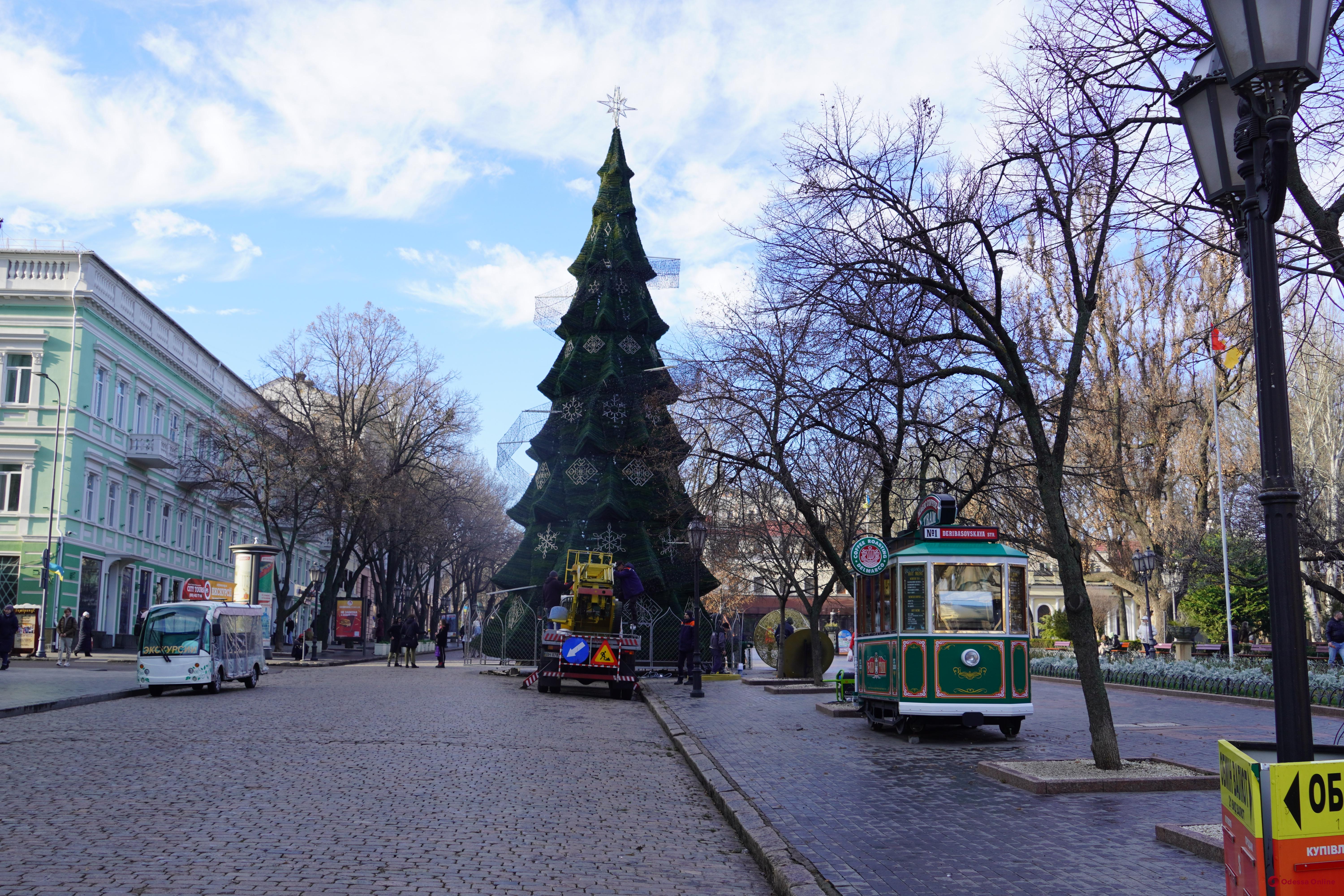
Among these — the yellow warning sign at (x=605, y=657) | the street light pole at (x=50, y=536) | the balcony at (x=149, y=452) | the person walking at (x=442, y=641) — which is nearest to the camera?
the yellow warning sign at (x=605, y=657)

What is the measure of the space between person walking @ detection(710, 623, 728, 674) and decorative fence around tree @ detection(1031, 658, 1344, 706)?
10398 mm

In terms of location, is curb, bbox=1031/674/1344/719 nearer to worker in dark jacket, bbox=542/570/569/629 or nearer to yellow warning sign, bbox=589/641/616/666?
yellow warning sign, bbox=589/641/616/666

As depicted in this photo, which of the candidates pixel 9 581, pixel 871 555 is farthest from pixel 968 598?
pixel 9 581

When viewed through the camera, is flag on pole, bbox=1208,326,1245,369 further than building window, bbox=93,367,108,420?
No

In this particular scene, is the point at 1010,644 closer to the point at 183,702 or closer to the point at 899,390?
the point at 899,390

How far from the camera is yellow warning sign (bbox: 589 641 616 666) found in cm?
2684

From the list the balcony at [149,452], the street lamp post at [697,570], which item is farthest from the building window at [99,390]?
the street lamp post at [697,570]

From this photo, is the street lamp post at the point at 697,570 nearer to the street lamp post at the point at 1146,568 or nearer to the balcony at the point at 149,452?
the street lamp post at the point at 1146,568

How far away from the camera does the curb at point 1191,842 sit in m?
7.40

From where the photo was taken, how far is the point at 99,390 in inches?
1805

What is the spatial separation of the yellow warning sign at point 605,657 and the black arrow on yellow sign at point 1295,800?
2312cm

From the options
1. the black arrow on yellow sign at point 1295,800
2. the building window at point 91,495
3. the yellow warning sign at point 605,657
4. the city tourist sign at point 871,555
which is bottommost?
the yellow warning sign at point 605,657

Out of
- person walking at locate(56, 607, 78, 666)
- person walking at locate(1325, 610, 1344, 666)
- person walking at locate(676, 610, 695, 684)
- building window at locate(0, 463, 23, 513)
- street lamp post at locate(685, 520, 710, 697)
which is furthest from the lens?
building window at locate(0, 463, 23, 513)

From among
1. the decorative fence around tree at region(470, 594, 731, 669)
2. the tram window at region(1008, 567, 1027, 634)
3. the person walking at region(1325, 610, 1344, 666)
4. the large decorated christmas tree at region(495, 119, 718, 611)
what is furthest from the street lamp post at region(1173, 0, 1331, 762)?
the decorative fence around tree at region(470, 594, 731, 669)
